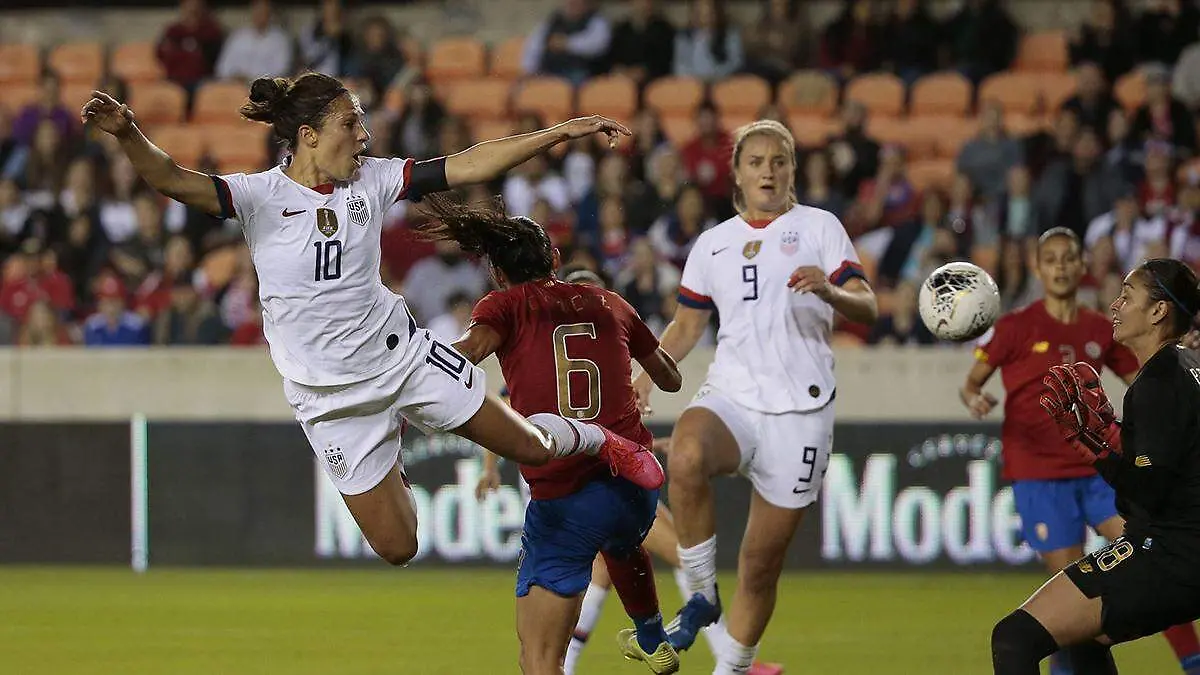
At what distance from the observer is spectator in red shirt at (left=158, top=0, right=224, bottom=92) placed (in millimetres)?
17672

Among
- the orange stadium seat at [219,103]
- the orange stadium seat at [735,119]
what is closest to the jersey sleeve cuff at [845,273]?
the orange stadium seat at [735,119]

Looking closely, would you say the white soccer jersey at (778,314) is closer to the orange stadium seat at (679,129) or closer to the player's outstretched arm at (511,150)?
the player's outstretched arm at (511,150)

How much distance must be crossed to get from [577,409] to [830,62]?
421 inches

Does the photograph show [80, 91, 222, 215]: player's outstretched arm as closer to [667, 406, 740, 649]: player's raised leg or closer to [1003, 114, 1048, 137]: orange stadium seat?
[667, 406, 740, 649]: player's raised leg

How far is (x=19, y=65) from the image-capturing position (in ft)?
59.0

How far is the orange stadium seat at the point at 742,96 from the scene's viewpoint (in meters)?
16.0

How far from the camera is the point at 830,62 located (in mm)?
16266

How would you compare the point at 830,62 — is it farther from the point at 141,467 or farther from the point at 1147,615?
the point at 1147,615


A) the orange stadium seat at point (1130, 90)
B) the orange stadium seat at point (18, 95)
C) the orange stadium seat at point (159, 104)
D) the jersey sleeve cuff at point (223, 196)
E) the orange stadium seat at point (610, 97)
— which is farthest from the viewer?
the orange stadium seat at point (159, 104)

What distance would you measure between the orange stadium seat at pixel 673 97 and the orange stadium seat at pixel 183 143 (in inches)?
171

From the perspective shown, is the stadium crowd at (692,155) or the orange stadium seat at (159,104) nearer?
the stadium crowd at (692,155)

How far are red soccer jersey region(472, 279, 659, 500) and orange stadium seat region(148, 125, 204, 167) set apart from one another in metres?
11.4

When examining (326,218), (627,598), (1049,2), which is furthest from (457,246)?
(1049,2)

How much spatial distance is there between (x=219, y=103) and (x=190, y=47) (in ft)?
2.66
